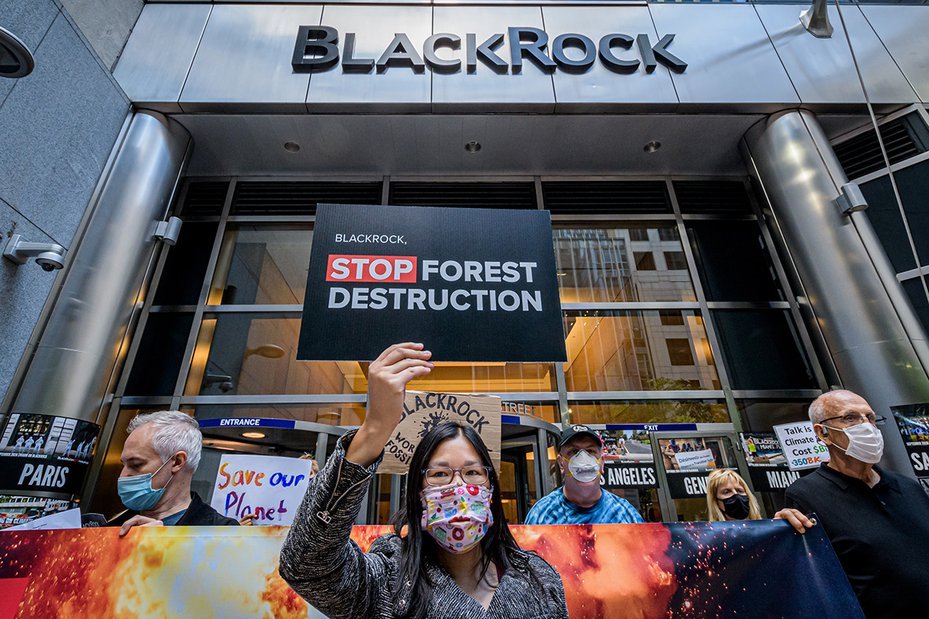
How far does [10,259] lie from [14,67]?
247 cm

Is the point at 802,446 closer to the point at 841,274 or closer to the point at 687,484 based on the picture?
the point at 687,484

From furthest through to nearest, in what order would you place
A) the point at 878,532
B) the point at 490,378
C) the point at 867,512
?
the point at 490,378 < the point at 867,512 < the point at 878,532

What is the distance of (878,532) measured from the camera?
7.45 ft

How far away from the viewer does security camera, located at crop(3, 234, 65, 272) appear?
4941mm

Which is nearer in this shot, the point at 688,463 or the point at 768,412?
the point at 688,463

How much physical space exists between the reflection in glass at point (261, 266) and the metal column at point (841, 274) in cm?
746

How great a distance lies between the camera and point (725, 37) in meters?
7.64

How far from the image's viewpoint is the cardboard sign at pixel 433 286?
2441 millimetres

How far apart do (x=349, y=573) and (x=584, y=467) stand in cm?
227

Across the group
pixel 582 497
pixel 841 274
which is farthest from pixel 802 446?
pixel 582 497

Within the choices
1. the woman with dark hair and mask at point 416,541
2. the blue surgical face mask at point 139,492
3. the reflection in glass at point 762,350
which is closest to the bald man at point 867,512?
the woman with dark hair and mask at point 416,541

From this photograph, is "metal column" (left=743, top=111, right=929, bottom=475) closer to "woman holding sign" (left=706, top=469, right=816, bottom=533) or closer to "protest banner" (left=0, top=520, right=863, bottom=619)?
"woman holding sign" (left=706, top=469, right=816, bottom=533)

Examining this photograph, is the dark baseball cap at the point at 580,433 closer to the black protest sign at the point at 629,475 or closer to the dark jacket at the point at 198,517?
the dark jacket at the point at 198,517

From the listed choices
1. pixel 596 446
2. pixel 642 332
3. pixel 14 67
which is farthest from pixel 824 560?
pixel 14 67
